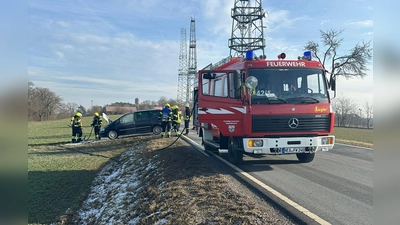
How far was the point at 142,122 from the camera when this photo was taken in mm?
19484

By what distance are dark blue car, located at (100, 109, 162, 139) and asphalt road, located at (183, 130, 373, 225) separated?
1064cm

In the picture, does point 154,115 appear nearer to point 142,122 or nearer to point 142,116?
point 142,116

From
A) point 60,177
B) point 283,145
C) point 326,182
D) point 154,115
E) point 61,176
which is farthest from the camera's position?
point 154,115

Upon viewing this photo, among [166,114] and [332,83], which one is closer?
[332,83]

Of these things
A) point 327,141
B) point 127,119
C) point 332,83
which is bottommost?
point 327,141

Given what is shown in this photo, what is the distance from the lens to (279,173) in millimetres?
7430

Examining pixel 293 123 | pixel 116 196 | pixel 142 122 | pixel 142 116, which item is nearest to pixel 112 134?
pixel 142 122

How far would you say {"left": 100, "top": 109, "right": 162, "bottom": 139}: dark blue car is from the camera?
62.8ft

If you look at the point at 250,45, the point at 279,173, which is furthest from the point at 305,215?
the point at 250,45

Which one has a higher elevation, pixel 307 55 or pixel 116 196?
pixel 307 55

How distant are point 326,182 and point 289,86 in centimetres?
254
